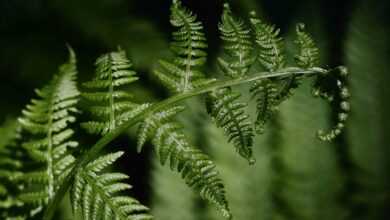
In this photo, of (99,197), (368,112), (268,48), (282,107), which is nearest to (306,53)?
(268,48)

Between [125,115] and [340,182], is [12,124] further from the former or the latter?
[340,182]

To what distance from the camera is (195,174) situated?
3.33 ft

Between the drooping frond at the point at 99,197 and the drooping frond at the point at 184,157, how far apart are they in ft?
0.24

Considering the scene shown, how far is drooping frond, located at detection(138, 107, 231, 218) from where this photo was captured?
1005 mm

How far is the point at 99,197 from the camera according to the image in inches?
41.9

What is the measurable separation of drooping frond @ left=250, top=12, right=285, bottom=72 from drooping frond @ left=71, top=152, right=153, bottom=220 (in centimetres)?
30

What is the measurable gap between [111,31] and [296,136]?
0.57 metres

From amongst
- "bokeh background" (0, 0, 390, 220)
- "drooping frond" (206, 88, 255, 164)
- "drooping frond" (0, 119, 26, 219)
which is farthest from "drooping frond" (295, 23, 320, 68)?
"drooping frond" (0, 119, 26, 219)

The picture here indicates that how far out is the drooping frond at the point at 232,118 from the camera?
1019 mm

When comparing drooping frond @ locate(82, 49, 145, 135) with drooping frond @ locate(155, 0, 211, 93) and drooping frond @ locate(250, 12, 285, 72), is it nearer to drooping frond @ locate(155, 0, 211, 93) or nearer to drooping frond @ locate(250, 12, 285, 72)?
drooping frond @ locate(155, 0, 211, 93)

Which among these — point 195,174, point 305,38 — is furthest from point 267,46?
point 195,174

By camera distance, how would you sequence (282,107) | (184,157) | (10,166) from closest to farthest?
(184,157) → (10,166) → (282,107)

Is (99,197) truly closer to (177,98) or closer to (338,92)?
(177,98)

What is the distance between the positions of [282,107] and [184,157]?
2.12 ft
